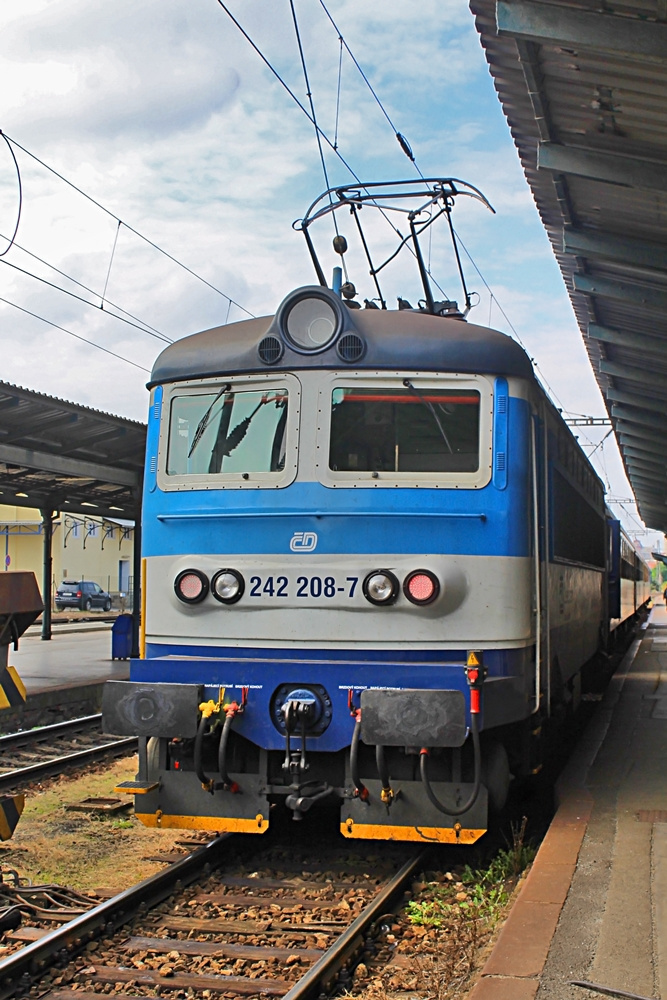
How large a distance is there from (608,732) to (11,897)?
6.23 meters

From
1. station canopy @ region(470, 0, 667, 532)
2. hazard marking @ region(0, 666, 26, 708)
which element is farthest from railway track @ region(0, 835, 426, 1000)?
station canopy @ region(470, 0, 667, 532)

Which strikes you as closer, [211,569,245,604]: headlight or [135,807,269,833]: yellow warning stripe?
[135,807,269,833]: yellow warning stripe

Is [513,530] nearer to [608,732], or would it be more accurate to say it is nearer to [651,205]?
[651,205]

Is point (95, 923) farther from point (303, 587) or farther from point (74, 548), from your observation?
point (74, 548)

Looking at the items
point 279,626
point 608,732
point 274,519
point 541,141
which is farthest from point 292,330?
point 608,732

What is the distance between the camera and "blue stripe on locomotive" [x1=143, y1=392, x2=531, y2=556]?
6.19m

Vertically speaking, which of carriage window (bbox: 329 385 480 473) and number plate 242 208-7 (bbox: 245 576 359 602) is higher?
carriage window (bbox: 329 385 480 473)

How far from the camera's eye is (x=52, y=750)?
11148 mm

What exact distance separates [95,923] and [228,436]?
9.52ft

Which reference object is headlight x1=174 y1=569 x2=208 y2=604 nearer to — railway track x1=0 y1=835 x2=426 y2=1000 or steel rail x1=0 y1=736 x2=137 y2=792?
railway track x1=0 y1=835 x2=426 y2=1000

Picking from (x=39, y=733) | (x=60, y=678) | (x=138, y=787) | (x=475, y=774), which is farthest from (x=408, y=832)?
(x=60, y=678)

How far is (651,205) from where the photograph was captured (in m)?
8.20

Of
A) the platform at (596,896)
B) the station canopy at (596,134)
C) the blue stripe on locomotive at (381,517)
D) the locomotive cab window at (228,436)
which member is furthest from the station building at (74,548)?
the blue stripe on locomotive at (381,517)

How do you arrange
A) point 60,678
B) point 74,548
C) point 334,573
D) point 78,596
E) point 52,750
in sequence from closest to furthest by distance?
1. point 334,573
2. point 52,750
3. point 60,678
4. point 78,596
5. point 74,548
